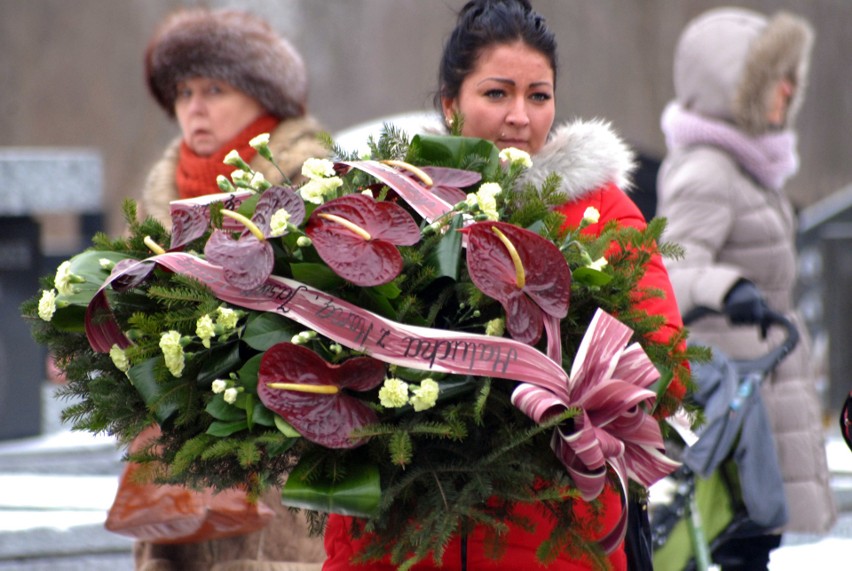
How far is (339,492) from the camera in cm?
206

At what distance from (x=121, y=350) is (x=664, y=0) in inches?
637

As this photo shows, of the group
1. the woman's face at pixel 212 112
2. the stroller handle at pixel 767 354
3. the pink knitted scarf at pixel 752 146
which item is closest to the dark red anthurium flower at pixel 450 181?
the woman's face at pixel 212 112

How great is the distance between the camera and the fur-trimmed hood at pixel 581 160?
268 cm

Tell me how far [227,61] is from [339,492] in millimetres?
2746

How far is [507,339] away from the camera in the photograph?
2102mm

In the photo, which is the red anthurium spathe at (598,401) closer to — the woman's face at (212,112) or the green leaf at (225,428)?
the green leaf at (225,428)

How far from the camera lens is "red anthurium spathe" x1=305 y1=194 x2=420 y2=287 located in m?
2.11

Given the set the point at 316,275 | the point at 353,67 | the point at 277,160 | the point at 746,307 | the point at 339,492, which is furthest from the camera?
the point at 353,67

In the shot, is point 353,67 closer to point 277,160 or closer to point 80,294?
point 277,160

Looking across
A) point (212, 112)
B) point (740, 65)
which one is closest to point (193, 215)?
point (212, 112)

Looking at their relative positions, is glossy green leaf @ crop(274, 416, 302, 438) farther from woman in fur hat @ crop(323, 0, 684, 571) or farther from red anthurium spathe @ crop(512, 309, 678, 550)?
woman in fur hat @ crop(323, 0, 684, 571)

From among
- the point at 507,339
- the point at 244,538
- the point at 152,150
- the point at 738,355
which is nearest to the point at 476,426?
the point at 507,339

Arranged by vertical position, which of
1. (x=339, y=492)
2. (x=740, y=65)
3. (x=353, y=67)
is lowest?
(x=339, y=492)

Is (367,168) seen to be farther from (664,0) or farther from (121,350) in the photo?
(664,0)
